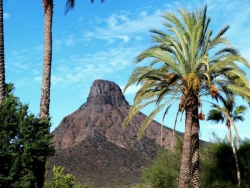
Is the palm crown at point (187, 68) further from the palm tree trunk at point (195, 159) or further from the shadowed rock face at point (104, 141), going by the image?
the shadowed rock face at point (104, 141)

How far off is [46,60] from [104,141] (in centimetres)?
9886

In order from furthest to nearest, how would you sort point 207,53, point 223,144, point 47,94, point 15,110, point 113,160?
point 113,160
point 223,144
point 207,53
point 15,110
point 47,94

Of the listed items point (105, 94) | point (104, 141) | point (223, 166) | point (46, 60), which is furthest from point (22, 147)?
point (105, 94)

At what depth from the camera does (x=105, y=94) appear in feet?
521

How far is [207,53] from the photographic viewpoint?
28.7 metres

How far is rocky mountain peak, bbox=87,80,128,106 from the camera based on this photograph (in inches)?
6201

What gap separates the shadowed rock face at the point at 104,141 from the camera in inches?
3875

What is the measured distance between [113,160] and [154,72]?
79.6 meters

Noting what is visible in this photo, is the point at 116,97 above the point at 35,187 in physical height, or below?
above

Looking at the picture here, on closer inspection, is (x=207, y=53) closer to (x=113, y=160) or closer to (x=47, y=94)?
(x=47, y=94)

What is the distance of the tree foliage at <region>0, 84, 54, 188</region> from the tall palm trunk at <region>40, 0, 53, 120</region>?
3.39 feet

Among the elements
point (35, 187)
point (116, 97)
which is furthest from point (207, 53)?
point (116, 97)

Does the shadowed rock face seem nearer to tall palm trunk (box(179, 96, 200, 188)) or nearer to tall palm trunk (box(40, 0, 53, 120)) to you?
tall palm trunk (box(179, 96, 200, 188))

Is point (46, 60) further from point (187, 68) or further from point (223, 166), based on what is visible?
point (223, 166)
